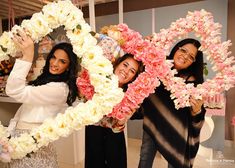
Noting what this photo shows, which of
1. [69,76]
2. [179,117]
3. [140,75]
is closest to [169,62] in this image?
[140,75]

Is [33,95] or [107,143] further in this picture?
[107,143]

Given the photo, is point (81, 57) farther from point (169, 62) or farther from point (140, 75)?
point (169, 62)

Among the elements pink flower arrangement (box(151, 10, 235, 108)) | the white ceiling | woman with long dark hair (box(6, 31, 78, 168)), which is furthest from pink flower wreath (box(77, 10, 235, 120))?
the white ceiling

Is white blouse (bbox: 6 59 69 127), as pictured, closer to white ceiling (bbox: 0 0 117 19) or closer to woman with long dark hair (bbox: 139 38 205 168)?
woman with long dark hair (bbox: 139 38 205 168)

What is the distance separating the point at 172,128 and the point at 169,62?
0.51m

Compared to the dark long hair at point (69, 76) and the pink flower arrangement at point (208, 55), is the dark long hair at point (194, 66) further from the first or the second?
the dark long hair at point (69, 76)

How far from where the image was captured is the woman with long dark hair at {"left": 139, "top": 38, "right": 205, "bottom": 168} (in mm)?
1517

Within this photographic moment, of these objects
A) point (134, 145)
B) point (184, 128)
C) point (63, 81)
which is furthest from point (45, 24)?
point (134, 145)

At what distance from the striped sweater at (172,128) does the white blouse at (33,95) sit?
0.65 meters

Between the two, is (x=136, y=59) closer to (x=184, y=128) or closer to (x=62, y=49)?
(x=62, y=49)

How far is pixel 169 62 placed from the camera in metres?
1.38

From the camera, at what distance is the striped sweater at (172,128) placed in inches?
63.6

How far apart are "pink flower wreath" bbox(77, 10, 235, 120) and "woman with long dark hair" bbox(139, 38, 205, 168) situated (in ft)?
0.32

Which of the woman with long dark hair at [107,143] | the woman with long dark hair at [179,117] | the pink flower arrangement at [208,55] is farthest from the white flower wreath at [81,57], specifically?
the woman with long dark hair at [179,117]
